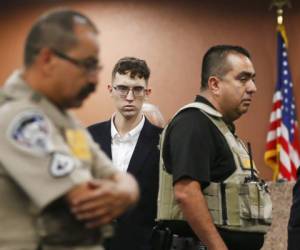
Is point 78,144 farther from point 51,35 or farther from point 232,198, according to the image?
point 232,198

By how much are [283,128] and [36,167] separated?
4972 millimetres

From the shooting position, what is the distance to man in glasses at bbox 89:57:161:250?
3689 millimetres

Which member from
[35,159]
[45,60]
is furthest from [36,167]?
[45,60]

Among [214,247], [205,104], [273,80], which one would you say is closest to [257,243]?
[214,247]

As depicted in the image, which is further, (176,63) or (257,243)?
(176,63)

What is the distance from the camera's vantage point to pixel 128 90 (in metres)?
4.06

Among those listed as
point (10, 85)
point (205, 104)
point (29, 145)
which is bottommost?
point (29, 145)

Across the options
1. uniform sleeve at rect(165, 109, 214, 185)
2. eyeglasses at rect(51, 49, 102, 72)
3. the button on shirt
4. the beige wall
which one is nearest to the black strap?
uniform sleeve at rect(165, 109, 214, 185)

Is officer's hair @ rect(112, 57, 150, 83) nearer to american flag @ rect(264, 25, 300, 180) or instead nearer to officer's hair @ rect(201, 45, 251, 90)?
officer's hair @ rect(201, 45, 251, 90)

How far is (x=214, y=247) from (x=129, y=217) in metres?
0.76

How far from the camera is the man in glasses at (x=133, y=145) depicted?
369cm

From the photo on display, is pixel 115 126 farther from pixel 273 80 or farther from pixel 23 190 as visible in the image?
pixel 273 80

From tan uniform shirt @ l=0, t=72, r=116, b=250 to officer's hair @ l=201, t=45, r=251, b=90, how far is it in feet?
5.28

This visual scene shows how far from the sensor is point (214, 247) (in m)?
3.04
